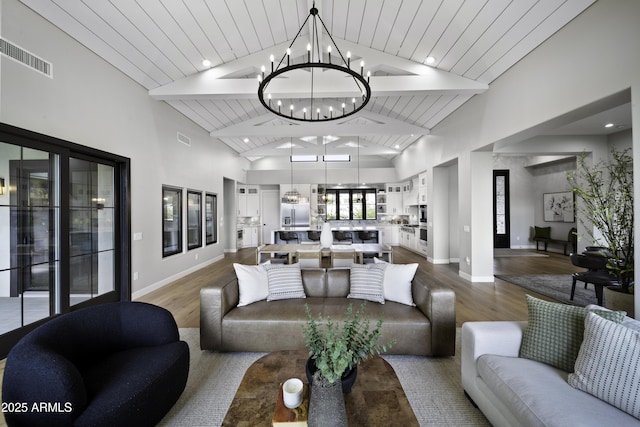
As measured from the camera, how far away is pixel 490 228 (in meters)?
5.05

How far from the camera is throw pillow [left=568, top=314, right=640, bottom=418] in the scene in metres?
1.23

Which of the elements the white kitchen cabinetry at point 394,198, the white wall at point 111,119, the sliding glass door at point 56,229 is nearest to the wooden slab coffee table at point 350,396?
the sliding glass door at point 56,229

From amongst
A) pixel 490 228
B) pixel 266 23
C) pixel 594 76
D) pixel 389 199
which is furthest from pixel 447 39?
pixel 389 199

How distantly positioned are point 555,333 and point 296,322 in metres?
1.88

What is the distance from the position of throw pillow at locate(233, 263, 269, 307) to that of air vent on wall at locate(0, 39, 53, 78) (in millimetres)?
2983

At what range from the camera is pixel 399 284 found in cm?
274

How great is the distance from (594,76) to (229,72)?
4880 millimetres

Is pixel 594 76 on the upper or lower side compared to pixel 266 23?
lower

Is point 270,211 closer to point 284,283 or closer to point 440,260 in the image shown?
point 440,260

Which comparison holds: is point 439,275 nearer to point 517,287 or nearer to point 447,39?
point 517,287

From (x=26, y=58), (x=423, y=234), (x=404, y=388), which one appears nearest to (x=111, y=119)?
(x=26, y=58)

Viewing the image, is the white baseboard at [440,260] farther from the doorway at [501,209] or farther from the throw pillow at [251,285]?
the throw pillow at [251,285]

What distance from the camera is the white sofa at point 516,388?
1.20 m

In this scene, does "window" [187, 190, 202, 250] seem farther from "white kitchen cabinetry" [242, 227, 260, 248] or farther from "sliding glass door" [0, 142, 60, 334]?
"white kitchen cabinetry" [242, 227, 260, 248]
